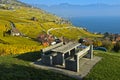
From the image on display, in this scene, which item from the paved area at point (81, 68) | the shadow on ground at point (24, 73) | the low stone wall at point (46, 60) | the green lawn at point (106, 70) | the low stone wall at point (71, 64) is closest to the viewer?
the shadow on ground at point (24, 73)

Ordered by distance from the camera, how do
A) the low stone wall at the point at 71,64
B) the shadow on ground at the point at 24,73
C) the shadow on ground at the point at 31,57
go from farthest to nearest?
the shadow on ground at the point at 31,57
the low stone wall at the point at 71,64
the shadow on ground at the point at 24,73

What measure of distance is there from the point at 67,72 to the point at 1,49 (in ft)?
96.8

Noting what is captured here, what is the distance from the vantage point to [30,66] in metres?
20.8

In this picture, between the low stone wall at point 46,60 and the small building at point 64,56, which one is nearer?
the small building at point 64,56

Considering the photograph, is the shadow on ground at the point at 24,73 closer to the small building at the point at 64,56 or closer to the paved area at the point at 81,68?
the paved area at the point at 81,68

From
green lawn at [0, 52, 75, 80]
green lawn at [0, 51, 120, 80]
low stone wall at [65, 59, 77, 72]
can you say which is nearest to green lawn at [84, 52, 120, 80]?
green lawn at [0, 51, 120, 80]

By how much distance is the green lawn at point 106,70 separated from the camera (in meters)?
19.5

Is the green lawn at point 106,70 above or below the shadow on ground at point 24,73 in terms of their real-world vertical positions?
below

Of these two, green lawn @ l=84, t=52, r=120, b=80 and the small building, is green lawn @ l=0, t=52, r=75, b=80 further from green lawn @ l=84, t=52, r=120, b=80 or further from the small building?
green lawn @ l=84, t=52, r=120, b=80

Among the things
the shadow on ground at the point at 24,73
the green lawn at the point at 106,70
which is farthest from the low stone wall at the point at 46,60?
the green lawn at the point at 106,70

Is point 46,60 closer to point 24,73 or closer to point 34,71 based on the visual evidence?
point 34,71

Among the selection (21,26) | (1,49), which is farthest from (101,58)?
(21,26)

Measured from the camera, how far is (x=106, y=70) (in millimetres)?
20953

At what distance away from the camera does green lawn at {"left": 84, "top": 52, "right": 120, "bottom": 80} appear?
19475 mm
